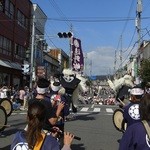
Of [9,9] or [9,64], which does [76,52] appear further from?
[9,64]

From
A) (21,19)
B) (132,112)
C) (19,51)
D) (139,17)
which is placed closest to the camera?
(132,112)

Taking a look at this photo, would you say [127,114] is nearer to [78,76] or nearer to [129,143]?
[129,143]

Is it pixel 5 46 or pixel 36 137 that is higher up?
pixel 5 46

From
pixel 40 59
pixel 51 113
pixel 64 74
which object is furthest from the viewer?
pixel 40 59

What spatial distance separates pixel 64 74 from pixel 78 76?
63cm

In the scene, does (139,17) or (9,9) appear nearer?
(139,17)

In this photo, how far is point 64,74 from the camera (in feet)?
53.6

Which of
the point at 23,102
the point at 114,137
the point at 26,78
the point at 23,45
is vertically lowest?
the point at 114,137

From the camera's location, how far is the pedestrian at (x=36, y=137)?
→ 3.96m

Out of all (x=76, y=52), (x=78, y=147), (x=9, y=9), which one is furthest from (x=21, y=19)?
(x=78, y=147)

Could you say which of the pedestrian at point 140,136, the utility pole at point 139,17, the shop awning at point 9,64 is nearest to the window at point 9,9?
the shop awning at point 9,64

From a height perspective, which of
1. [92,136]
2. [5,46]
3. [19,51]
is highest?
[19,51]

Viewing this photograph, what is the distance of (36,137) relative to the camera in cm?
397

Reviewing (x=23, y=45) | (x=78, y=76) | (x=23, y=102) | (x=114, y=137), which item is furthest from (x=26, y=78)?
(x=114, y=137)
